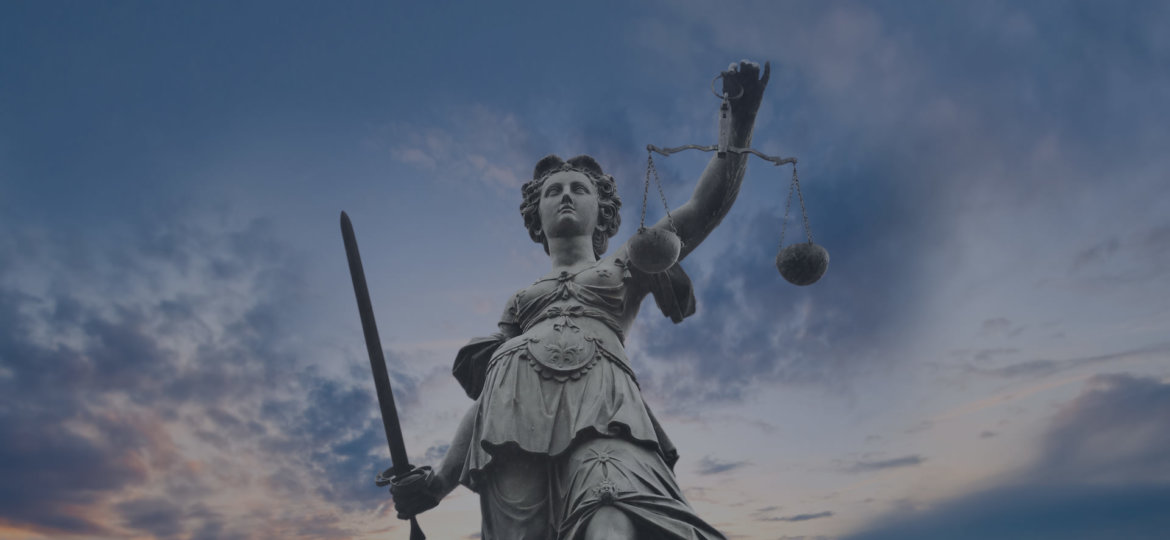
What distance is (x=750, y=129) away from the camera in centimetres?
816

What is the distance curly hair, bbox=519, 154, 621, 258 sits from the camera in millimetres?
9141

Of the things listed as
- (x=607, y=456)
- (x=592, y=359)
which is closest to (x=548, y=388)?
(x=592, y=359)

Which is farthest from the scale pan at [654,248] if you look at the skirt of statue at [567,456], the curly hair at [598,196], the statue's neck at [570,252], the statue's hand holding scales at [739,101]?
the curly hair at [598,196]

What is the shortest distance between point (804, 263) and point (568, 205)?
7.39 feet

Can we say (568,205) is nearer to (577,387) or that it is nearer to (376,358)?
(577,387)

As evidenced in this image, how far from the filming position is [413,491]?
7137 mm

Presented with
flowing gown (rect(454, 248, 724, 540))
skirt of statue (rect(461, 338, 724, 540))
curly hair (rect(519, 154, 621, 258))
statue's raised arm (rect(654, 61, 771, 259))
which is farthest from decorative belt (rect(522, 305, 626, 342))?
curly hair (rect(519, 154, 621, 258))

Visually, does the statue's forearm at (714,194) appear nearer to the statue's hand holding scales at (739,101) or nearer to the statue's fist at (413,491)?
the statue's hand holding scales at (739,101)

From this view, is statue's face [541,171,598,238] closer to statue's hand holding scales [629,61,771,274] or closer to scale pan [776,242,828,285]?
statue's hand holding scales [629,61,771,274]

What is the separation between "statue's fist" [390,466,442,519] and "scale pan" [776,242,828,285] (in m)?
3.25

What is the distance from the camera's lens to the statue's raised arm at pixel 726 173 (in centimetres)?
804

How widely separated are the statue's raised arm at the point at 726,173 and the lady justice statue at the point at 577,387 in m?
0.01

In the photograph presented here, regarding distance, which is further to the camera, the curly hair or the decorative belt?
the curly hair

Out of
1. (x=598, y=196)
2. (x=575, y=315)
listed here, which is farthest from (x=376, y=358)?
(x=598, y=196)
